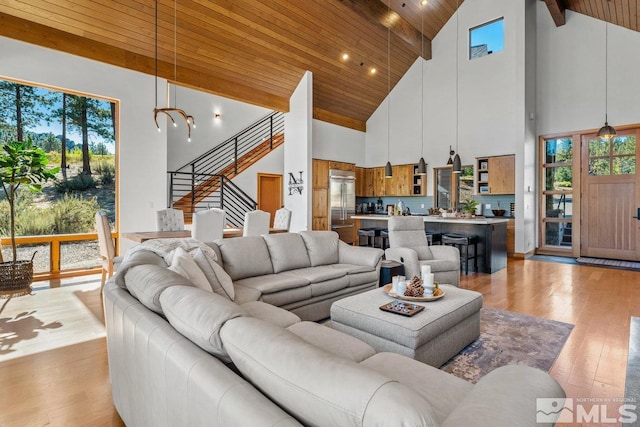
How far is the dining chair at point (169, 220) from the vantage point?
5.20 meters

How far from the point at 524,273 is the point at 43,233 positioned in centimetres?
797

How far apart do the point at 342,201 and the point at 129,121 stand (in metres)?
5.60

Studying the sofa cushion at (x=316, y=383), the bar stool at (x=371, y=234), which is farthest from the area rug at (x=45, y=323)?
the bar stool at (x=371, y=234)

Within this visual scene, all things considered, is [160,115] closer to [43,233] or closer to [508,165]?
[43,233]

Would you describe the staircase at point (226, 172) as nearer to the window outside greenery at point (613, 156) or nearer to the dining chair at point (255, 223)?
the dining chair at point (255, 223)

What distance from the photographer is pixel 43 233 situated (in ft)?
17.0

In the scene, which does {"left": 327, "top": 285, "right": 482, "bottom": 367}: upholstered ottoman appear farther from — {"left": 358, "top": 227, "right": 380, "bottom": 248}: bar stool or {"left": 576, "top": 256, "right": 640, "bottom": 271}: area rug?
{"left": 576, "top": 256, "right": 640, "bottom": 271}: area rug

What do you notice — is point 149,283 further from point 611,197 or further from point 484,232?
point 611,197

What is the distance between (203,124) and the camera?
9.13 meters

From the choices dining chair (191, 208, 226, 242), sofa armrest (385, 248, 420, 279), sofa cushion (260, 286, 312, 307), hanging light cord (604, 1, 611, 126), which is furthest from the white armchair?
hanging light cord (604, 1, 611, 126)

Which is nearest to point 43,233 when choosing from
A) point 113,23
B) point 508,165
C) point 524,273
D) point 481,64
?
point 113,23

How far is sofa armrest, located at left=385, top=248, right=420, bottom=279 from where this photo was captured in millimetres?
4184

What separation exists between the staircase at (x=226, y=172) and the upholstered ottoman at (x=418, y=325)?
6.01m

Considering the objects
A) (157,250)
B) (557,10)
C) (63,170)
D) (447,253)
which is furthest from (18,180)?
(557,10)
